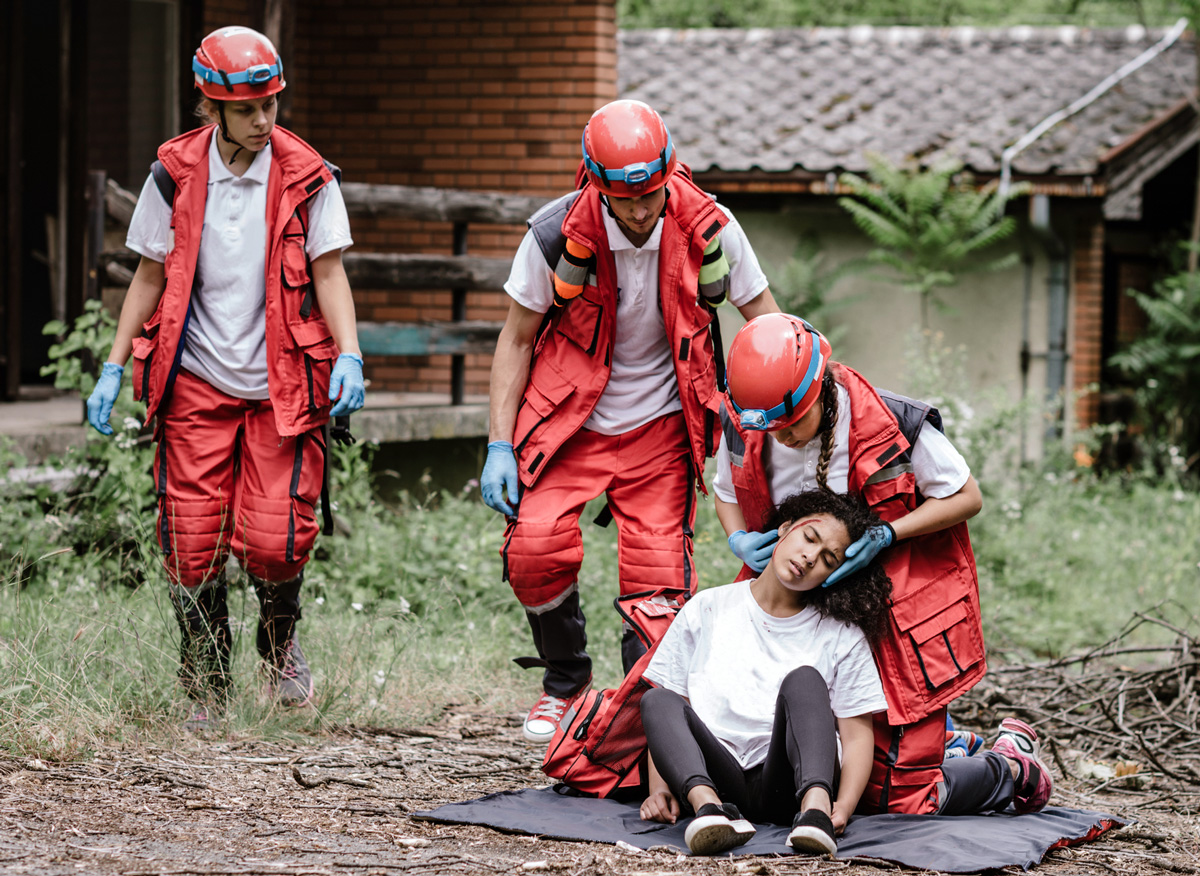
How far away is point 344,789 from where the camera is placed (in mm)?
4047

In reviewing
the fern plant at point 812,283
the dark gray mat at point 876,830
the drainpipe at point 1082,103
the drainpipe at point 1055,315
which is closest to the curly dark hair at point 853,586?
the dark gray mat at point 876,830

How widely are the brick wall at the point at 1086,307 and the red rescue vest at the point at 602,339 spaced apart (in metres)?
9.79

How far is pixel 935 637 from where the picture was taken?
3756 millimetres

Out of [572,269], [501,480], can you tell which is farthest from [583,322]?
[501,480]

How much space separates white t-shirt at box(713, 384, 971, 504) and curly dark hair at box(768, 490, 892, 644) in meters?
0.08

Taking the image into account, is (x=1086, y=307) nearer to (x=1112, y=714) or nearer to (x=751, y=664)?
(x=1112, y=714)

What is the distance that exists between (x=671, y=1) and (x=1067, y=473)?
63.8 ft

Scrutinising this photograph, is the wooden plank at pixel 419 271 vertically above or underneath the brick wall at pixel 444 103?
underneath

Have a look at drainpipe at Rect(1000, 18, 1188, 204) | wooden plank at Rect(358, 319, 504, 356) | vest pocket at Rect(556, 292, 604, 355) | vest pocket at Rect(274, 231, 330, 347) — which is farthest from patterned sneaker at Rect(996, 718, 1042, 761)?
drainpipe at Rect(1000, 18, 1188, 204)

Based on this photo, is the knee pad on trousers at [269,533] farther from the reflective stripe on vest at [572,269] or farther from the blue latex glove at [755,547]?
the blue latex glove at [755,547]

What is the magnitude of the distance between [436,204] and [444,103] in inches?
85.7

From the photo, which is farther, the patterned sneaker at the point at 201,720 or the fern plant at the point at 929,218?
the fern plant at the point at 929,218

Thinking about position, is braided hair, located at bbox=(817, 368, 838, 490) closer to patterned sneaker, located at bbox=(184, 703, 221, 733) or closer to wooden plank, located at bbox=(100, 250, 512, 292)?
patterned sneaker, located at bbox=(184, 703, 221, 733)

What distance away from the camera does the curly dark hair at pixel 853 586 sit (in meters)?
3.70
